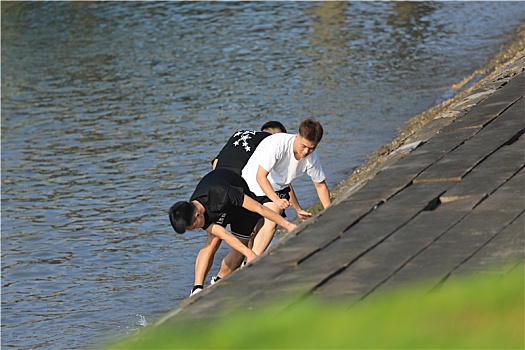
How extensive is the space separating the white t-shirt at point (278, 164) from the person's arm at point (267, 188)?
5 cm

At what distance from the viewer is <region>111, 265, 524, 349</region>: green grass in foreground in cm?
437

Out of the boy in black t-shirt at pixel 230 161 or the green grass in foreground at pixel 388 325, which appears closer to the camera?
the green grass in foreground at pixel 388 325

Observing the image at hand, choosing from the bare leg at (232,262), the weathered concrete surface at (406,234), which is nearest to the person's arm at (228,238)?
the bare leg at (232,262)

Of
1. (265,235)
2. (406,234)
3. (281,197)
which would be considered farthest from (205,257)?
(406,234)

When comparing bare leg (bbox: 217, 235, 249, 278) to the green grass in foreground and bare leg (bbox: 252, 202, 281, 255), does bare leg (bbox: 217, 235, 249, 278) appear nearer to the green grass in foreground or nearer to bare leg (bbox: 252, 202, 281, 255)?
bare leg (bbox: 252, 202, 281, 255)

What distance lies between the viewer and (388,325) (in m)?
Answer: 4.51

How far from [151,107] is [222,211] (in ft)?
41.5

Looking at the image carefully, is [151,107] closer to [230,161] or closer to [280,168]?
[230,161]

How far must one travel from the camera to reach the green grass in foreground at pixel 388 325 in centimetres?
437

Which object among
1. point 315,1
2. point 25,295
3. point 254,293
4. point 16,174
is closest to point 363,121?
point 16,174

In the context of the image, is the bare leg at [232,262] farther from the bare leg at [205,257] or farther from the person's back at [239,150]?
the person's back at [239,150]

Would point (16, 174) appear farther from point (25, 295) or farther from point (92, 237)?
point (25, 295)

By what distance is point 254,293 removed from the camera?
17.2 feet

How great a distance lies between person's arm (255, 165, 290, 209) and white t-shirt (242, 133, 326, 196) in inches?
1.8
